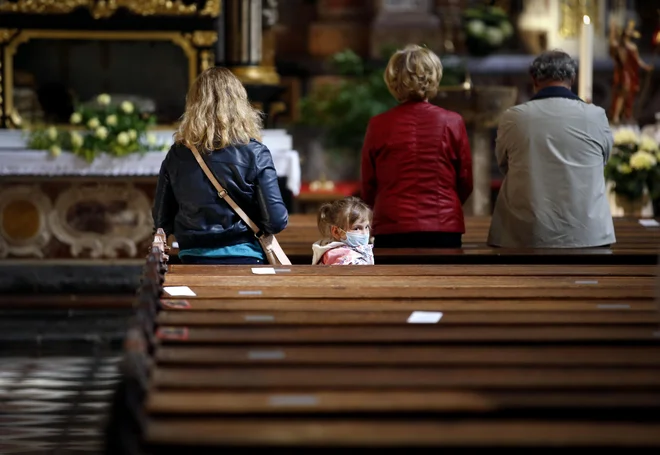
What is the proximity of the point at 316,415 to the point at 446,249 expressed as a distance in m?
3.18

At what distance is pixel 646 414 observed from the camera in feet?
11.5

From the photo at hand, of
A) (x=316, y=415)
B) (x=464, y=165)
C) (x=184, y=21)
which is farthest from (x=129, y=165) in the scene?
(x=316, y=415)

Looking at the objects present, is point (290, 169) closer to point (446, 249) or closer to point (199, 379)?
point (446, 249)

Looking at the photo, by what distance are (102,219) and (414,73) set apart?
4.12 m

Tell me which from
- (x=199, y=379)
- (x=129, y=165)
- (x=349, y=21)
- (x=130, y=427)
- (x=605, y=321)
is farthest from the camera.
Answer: (x=349, y=21)

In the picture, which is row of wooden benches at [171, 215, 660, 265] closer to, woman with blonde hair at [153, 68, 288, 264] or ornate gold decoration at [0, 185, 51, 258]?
woman with blonde hair at [153, 68, 288, 264]

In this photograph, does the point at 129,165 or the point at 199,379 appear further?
the point at 129,165

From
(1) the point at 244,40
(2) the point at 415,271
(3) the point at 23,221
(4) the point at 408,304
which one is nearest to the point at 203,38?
(1) the point at 244,40

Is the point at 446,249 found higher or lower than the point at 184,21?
lower

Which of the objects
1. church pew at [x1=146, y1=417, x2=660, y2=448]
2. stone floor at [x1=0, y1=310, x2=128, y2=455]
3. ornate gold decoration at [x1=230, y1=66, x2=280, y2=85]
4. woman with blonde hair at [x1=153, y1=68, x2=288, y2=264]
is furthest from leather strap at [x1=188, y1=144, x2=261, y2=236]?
ornate gold decoration at [x1=230, y1=66, x2=280, y2=85]

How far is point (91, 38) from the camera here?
35.2 ft

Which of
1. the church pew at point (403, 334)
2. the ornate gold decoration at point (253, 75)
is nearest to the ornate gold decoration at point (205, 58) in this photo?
the ornate gold decoration at point (253, 75)

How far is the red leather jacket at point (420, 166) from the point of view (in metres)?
6.52

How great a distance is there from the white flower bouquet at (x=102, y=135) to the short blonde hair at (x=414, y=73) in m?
3.70
